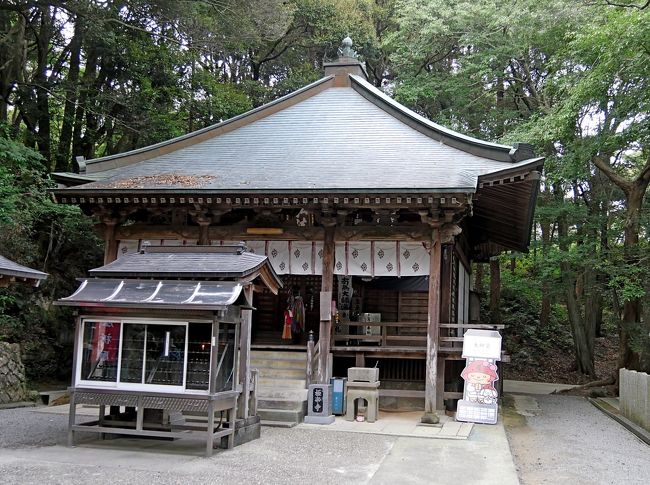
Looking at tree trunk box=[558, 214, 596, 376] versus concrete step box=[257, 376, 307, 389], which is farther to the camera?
tree trunk box=[558, 214, 596, 376]

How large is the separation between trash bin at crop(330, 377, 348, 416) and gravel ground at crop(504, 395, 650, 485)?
9.88ft

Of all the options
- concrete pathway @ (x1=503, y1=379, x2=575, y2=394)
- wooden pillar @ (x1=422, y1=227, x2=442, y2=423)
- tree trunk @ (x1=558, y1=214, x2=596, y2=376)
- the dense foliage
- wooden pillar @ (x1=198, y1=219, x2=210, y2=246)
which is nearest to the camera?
wooden pillar @ (x1=422, y1=227, x2=442, y2=423)

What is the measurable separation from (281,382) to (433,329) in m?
3.17

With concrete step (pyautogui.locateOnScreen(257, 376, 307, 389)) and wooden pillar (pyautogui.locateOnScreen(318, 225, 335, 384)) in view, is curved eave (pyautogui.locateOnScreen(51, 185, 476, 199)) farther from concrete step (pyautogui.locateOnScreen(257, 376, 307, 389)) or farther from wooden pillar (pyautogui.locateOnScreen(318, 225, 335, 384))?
concrete step (pyautogui.locateOnScreen(257, 376, 307, 389))

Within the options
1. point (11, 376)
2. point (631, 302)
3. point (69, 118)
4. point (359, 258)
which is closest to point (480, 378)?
point (359, 258)

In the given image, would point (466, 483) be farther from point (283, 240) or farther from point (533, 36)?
point (533, 36)

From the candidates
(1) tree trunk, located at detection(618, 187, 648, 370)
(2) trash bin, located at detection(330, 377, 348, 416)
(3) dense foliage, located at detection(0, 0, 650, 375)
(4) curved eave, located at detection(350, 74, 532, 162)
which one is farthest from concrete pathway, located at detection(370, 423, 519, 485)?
(1) tree trunk, located at detection(618, 187, 648, 370)

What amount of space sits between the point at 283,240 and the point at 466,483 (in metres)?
6.59

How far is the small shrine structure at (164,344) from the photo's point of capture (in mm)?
7488

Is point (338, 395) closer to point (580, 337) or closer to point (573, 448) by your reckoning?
point (573, 448)

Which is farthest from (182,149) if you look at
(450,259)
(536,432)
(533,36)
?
(533,36)

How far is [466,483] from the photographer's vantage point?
6.54 metres

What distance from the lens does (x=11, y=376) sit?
483 inches

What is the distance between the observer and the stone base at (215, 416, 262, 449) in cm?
808
